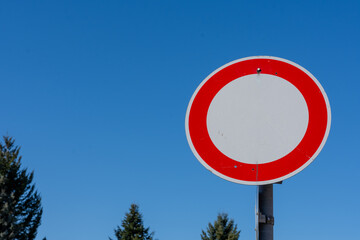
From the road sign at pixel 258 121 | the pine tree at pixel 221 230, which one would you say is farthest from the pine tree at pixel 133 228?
the road sign at pixel 258 121

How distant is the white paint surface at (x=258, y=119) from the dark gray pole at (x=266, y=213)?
7.2 inches

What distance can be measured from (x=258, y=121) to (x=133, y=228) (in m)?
31.6

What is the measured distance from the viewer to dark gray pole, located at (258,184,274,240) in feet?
7.97

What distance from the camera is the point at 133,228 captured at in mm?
32812

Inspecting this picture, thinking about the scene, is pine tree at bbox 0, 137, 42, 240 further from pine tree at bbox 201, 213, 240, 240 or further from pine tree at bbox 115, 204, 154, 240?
pine tree at bbox 201, 213, 240, 240

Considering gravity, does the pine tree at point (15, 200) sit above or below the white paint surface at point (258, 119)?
above

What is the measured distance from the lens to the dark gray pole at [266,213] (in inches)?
95.6

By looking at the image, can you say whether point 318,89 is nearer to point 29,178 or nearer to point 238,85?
point 238,85

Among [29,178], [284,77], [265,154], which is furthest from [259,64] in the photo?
[29,178]

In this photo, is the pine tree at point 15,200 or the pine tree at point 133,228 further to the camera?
the pine tree at point 133,228

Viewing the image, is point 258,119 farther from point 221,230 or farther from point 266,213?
point 221,230

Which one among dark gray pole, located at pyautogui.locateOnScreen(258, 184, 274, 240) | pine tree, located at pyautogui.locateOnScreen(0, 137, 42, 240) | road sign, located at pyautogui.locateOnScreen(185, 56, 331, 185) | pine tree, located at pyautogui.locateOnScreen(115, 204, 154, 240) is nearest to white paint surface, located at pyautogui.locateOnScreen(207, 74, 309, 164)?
road sign, located at pyautogui.locateOnScreen(185, 56, 331, 185)

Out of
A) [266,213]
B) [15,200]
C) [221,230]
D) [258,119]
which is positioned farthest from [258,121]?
[221,230]

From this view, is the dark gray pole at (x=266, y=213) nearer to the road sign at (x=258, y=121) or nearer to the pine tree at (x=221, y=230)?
the road sign at (x=258, y=121)
